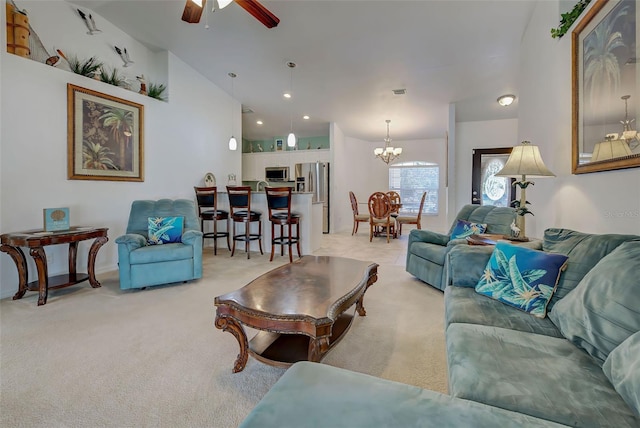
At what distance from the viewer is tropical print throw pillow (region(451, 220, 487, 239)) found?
296 centimetres

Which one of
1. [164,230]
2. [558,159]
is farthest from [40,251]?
[558,159]

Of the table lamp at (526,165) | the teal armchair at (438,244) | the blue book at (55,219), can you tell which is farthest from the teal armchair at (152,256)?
the table lamp at (526,165)

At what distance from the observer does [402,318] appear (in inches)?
93.3

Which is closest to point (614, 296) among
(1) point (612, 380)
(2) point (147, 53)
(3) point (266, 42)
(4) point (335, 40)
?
(1) point (612, 380)

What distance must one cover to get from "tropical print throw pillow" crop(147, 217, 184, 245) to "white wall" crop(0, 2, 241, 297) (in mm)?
979

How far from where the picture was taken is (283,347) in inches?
65.6

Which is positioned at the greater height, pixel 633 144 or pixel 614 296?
pixel 633 144

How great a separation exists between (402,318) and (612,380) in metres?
1.53

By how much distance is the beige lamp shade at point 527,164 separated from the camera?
2.13 m

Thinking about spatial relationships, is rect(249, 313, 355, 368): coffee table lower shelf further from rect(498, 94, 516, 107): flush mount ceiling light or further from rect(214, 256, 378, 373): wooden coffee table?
rect(498, 94, 516, 107): flush mount ceiling light

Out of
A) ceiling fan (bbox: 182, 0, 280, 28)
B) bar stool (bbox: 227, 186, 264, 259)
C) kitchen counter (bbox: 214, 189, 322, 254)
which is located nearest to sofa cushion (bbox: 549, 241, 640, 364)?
ceiling fan (bbox: 182, 0, 280, 28)

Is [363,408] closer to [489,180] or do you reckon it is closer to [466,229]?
[466,229]

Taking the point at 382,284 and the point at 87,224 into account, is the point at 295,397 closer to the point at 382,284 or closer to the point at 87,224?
the point at 382,284

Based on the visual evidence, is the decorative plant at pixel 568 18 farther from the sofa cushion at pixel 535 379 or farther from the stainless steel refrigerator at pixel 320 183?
the stainless steel refrigerator at pixel 320 183
